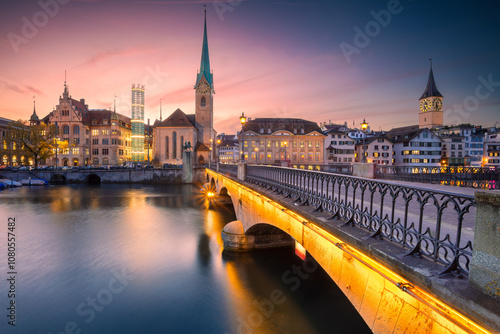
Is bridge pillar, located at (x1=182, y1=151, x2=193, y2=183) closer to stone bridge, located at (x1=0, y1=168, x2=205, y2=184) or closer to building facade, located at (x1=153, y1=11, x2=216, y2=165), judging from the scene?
stone bridge, located at (x1=0, y1=168, x2=205, y2=184)

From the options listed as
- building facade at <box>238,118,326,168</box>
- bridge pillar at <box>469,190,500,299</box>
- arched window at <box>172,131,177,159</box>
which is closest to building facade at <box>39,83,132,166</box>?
arched window at <box>172,131,177,159</box>

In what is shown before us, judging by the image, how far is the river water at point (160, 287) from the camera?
35.5 ft

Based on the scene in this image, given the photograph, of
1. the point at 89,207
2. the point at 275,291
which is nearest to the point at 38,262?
the point at 275,291

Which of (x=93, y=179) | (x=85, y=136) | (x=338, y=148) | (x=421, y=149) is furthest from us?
(x=85, y=136)

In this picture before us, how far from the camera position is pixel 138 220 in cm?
2862

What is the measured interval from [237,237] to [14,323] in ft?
36.1

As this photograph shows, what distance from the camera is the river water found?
10.8 meters

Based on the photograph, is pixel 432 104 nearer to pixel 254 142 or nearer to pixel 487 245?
pixel 254 142

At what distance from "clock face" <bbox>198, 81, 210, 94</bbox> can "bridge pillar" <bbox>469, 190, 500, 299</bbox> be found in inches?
3464

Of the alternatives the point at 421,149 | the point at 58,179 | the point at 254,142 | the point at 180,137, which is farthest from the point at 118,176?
the point at 421,149

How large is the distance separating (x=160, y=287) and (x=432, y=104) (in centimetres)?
10913

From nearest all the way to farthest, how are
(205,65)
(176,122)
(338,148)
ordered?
(338,148) < (176,122) < (205,65)

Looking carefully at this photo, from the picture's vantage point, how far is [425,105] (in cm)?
9619

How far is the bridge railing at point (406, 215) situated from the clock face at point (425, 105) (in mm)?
105864
